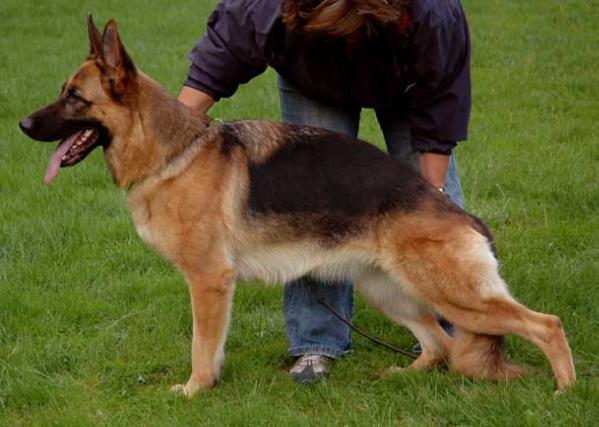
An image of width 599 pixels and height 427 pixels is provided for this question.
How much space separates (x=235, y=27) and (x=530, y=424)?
2.25m

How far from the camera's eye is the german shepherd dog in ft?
13.8

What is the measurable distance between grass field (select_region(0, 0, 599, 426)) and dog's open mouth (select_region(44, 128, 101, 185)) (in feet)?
3.43

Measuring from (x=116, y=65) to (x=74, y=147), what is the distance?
1.41ft

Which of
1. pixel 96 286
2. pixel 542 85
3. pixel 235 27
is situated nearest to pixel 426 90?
pixel 235 27

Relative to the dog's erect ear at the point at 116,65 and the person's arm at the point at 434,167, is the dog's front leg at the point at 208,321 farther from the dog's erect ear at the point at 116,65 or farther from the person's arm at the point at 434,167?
the person's arm at the point at 434,167

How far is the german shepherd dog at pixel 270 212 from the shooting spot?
4.20 meters

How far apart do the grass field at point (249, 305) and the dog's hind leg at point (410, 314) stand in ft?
0.59

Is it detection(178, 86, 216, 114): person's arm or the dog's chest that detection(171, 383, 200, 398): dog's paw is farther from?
detection(178, 86, 216, 114): person's arm

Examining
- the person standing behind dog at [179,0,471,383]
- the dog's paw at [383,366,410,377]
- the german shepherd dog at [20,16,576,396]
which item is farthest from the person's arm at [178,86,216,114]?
the dog's paw at [383,366,410,377]

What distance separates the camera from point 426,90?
447 cm

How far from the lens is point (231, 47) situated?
4.52 meters

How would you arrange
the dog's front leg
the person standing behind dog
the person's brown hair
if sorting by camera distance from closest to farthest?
the person's brown hair, the person standing behind dog, the dog's front leg

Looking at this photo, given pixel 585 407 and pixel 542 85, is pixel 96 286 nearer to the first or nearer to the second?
pixel 585 407

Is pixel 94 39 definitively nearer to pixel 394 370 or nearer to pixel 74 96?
pixel 74 96
